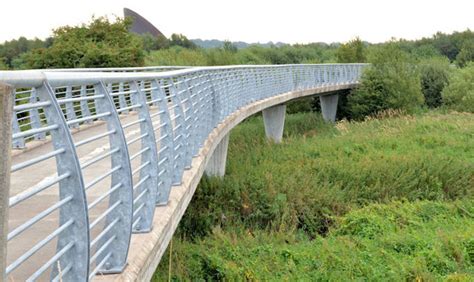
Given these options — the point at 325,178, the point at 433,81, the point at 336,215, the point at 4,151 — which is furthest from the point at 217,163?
the point at 433,81

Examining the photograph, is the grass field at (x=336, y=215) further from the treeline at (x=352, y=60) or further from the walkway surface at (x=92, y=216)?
the treeline at (x=352, y=60)

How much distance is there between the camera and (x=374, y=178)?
59.9 feet

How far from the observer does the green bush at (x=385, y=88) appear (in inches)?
1556

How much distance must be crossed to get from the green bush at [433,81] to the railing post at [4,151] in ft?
159

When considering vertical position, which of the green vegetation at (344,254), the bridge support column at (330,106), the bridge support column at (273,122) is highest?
the green vegetation at (344,254)

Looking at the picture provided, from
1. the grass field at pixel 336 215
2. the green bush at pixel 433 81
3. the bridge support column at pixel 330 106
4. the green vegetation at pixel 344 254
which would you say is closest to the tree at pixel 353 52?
the green bush at pixel 433 81

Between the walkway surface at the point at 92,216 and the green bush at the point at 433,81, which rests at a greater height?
the walkway surface at the point at 92,216

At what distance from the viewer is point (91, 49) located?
28.4 metres

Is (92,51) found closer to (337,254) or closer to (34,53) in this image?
(34,53)

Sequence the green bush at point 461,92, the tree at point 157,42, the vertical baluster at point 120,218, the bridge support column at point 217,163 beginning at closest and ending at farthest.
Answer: the vertical baluster at point 120,218, the bridge support column at point 217,163, the green bush at point 461,92, the tree at point 157,42

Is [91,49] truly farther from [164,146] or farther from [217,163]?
[164,146]

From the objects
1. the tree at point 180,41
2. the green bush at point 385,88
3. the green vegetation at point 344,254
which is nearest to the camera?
the green vegetation at point 344,254

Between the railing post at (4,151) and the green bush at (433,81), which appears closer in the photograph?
the railing post at (4,151)

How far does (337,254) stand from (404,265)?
131 cm
